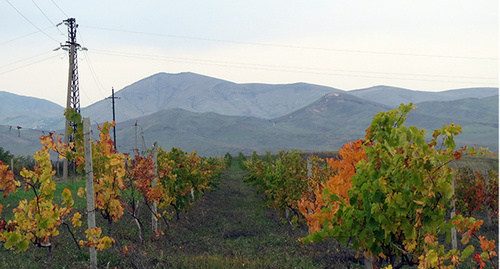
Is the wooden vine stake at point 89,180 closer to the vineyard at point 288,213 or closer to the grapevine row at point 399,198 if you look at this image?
the vineyard at point 288,213

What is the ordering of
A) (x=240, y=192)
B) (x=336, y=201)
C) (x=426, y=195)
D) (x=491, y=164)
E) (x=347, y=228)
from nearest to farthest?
(x=426, y=195) < (x=347, y=228) < (x=336, y=201) < (x=240, y=192) < (x=491, y=164)

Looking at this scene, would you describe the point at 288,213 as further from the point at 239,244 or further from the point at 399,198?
the point at 399,198

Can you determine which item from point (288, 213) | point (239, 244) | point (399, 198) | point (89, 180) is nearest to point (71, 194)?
point (89, 180)

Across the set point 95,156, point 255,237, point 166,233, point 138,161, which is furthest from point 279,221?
point 95,156

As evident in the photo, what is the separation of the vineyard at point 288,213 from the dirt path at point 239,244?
45mm

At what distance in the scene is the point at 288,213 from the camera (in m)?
18.1

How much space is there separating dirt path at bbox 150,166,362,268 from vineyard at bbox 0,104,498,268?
0.15ft

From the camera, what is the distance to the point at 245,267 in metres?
8.86

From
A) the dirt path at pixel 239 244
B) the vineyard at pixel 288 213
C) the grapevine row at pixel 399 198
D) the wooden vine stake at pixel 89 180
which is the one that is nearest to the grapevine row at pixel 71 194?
A: the vineyard at pixel 288 213

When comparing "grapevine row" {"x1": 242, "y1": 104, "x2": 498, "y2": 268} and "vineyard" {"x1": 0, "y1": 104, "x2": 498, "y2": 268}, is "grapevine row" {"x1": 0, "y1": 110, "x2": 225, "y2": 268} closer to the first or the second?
"vineyard" {"x1": 0, "y1": 104, "x2": 498, "y2": 268}

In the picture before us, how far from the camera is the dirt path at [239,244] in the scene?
373 inches

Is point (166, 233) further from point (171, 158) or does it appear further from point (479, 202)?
point (479, 202)

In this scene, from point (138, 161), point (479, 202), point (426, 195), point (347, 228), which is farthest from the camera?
point (479, 202)

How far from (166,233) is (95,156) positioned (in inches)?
207
